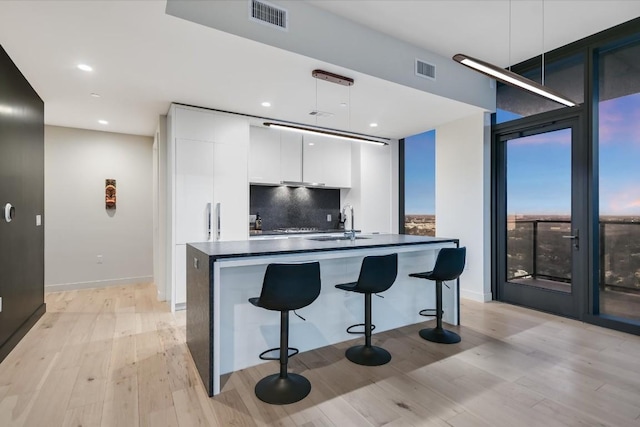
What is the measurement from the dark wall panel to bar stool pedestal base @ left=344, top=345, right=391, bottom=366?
298 cm

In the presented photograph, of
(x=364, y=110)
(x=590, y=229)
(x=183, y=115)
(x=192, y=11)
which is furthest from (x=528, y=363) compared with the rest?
(x=183, y=115)

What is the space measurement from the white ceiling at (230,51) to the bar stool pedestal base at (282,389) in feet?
8.62

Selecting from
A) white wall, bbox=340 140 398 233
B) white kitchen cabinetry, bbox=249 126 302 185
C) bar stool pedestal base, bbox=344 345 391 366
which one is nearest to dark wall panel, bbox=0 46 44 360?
white kitchen cabinetry, bbox=249 126 302 185

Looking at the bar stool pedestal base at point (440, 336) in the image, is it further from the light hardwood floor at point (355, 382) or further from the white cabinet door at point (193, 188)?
the white cabinet door at point (193, 188)

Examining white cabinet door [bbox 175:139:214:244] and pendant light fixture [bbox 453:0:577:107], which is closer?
pendant light fixture [bbox 453:0:577:107]

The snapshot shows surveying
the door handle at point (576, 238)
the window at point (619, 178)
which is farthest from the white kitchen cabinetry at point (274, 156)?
the window at point (619, 178)

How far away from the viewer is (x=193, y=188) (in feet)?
14.3

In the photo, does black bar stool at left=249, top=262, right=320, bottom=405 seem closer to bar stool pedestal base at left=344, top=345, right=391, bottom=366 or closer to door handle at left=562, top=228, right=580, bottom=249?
bar stool pedestal base at left=344, top=345, right=391, bottom=366

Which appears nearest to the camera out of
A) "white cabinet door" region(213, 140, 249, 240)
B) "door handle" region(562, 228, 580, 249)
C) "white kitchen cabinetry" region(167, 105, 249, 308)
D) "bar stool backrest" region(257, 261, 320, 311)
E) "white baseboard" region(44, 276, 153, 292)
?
"bar stool backrest" region(257, 261, 320, 311)

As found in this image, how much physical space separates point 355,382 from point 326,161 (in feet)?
13.5

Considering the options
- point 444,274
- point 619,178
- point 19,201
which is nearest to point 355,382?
point 444,274

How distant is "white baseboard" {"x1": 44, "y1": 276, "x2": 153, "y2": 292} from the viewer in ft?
17.5

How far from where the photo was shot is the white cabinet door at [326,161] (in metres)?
5.72

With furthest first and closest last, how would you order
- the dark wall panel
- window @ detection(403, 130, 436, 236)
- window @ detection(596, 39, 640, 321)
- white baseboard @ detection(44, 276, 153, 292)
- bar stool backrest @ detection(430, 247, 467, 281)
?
window @ detection(403, 130, 436, 236) → white baseboard @ detection(44, 276, 153, 292) → window @ detection(596, 39, 640, 321) → bar stool backrest @ detection(430, 247, 467, 281) → the dark wall panel
